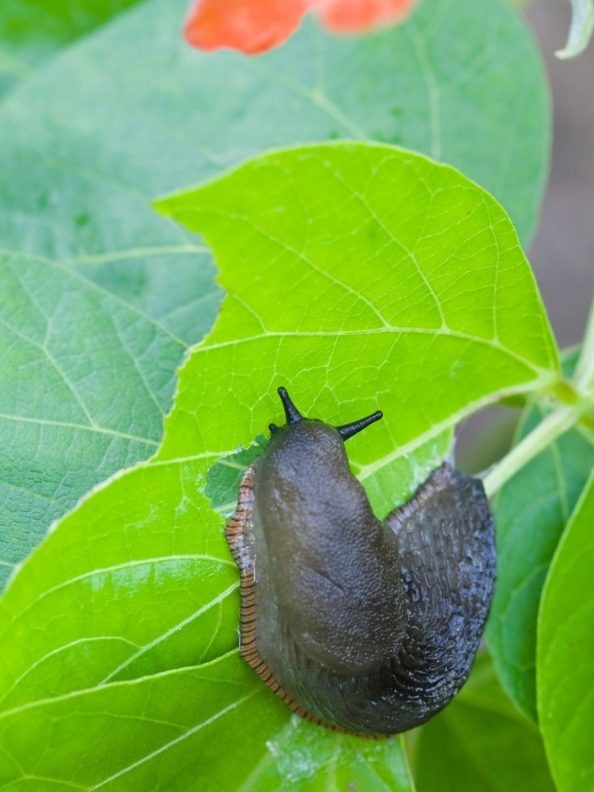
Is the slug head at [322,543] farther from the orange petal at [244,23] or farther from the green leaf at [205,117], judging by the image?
the orange petal at [244,23]

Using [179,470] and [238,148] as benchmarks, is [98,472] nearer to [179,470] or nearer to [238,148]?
[179,470]

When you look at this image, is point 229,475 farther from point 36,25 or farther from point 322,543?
point 36,25

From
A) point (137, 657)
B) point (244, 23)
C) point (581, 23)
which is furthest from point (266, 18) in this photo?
point (137, 657)

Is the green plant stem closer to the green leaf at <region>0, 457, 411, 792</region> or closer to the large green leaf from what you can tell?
the large green leaf

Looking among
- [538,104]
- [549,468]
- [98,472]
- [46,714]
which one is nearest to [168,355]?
[98,472]

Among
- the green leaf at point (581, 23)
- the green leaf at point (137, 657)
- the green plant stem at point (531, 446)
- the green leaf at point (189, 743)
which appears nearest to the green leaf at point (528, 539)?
the green plant stem at point (531, 446)

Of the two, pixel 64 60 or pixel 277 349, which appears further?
pixel 64 60
